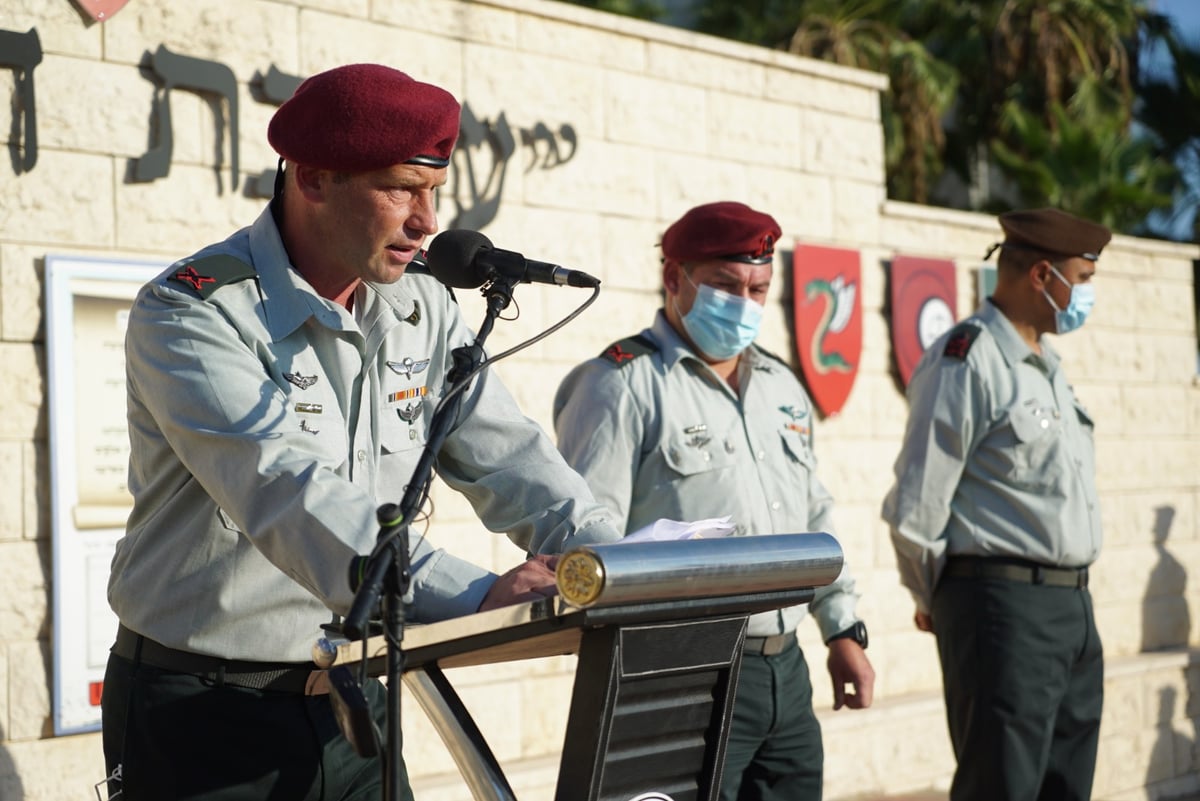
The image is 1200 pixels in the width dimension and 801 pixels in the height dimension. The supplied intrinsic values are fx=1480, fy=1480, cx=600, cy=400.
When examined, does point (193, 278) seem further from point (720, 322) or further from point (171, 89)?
point (171, 89)

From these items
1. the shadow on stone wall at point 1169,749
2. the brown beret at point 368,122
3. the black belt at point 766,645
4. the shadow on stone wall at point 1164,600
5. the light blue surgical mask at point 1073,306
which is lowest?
the shadow on stone wall at point 1169,749

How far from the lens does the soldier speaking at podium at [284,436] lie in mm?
2330

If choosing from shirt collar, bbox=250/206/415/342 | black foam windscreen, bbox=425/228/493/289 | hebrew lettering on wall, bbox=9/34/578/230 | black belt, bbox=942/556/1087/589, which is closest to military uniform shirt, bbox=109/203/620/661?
shirt collar, bbox=250/206/415/342

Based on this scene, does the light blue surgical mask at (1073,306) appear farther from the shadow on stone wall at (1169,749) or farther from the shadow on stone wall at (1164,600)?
the shadow on stone wall at (1164,600)

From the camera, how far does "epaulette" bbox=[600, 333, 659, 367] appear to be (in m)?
4.12

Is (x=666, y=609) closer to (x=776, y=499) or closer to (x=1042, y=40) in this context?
(x=776, y=499)

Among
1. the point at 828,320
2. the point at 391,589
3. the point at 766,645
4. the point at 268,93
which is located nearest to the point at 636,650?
the point at 391,589

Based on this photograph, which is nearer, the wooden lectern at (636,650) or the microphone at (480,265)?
the wooden lectern at (636,650)

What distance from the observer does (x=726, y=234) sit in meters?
4.25

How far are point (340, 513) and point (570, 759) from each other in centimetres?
47

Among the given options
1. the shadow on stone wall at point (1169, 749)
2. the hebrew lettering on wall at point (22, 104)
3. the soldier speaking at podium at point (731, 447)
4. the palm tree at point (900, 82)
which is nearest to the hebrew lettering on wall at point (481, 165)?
the hebrew lettering on wall at point (22, 104)

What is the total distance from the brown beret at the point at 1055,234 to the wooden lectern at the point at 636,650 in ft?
11.4

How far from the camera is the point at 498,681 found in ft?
20.7

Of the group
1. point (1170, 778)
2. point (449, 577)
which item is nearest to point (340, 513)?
point (449, 577)
